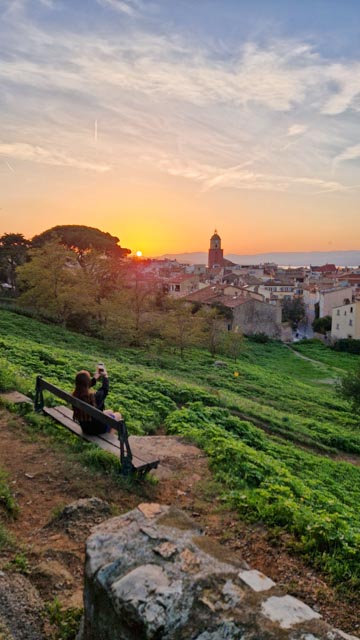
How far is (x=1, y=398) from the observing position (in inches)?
348

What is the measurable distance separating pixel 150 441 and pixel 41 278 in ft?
73.3

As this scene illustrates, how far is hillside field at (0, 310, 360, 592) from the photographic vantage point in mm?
5531

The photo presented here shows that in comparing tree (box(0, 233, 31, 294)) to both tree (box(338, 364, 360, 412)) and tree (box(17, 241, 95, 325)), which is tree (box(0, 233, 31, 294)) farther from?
tree (box(338, 364, 360, 412))

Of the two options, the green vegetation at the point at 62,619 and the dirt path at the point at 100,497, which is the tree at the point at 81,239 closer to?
the dirt path at the point at 100,497

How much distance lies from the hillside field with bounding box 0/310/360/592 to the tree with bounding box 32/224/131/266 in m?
22.3

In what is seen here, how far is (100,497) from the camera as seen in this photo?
5.74m

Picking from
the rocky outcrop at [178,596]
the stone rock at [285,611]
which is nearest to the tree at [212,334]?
the rocky outcrop at [178,596]

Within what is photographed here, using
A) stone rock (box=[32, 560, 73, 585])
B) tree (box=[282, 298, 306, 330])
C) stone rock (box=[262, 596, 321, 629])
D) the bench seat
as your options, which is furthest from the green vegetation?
tree (box=[282, 298, 306, 330])

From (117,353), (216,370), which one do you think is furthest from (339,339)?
(117,353)

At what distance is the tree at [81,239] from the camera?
46.5 metres

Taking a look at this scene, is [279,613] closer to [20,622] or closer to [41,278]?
[20,622]

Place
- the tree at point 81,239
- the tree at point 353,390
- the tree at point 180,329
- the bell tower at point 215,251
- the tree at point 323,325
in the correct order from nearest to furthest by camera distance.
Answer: the tree at point 353,390 < the tree at point 180,329 < the tree at point 81,239 < the tree at point 323,325 < the bell tower at point 215,251

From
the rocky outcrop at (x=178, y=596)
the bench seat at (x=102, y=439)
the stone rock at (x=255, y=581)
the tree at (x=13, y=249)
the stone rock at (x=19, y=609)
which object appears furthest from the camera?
the tree at (x=13, y=249)

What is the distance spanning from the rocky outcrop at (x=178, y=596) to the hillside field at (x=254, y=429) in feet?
6.73
